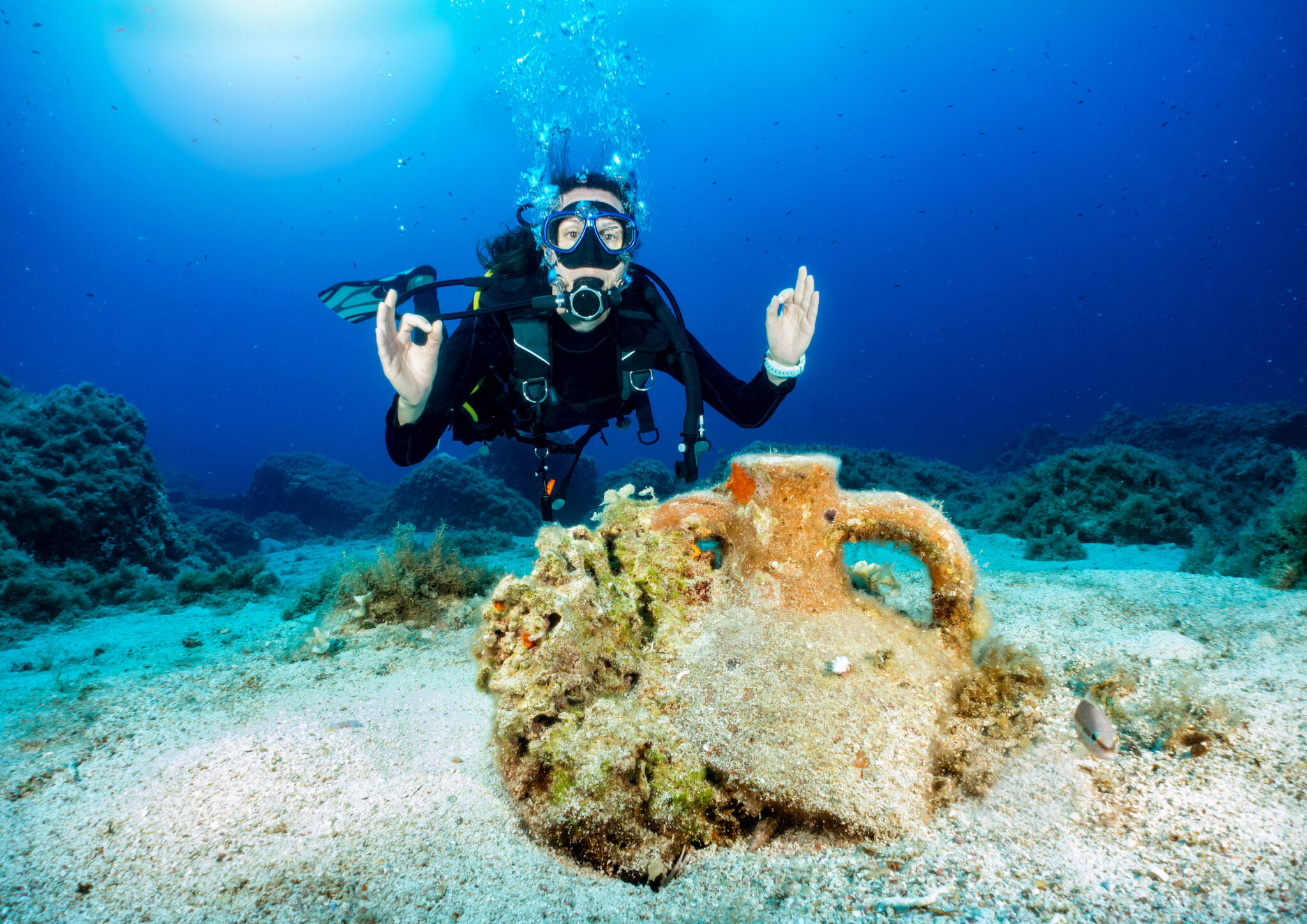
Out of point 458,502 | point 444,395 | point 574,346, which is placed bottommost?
point 458,502

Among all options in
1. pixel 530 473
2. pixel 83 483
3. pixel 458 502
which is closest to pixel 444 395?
pixel 83 483

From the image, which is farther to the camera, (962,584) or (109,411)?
(109,411)

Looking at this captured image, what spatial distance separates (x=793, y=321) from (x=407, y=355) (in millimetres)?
2847

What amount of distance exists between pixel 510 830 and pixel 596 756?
44cm

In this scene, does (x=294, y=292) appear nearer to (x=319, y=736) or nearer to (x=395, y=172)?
(x=395, y=172)

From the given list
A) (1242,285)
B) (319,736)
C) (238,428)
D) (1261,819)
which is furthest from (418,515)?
(1242,285)

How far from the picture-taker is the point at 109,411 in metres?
8.73

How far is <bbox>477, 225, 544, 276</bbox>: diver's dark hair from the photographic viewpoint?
4547 mm

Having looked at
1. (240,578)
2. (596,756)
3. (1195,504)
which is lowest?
(240,578)

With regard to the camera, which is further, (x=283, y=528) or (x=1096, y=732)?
(x=283, y=528)

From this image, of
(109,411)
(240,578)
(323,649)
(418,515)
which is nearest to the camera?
(323,649)

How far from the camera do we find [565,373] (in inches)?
181

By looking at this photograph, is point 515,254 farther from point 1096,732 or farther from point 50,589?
point 50,589

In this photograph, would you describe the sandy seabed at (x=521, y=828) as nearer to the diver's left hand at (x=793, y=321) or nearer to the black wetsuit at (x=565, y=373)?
the black wetsuit at (x=565, y=373)
